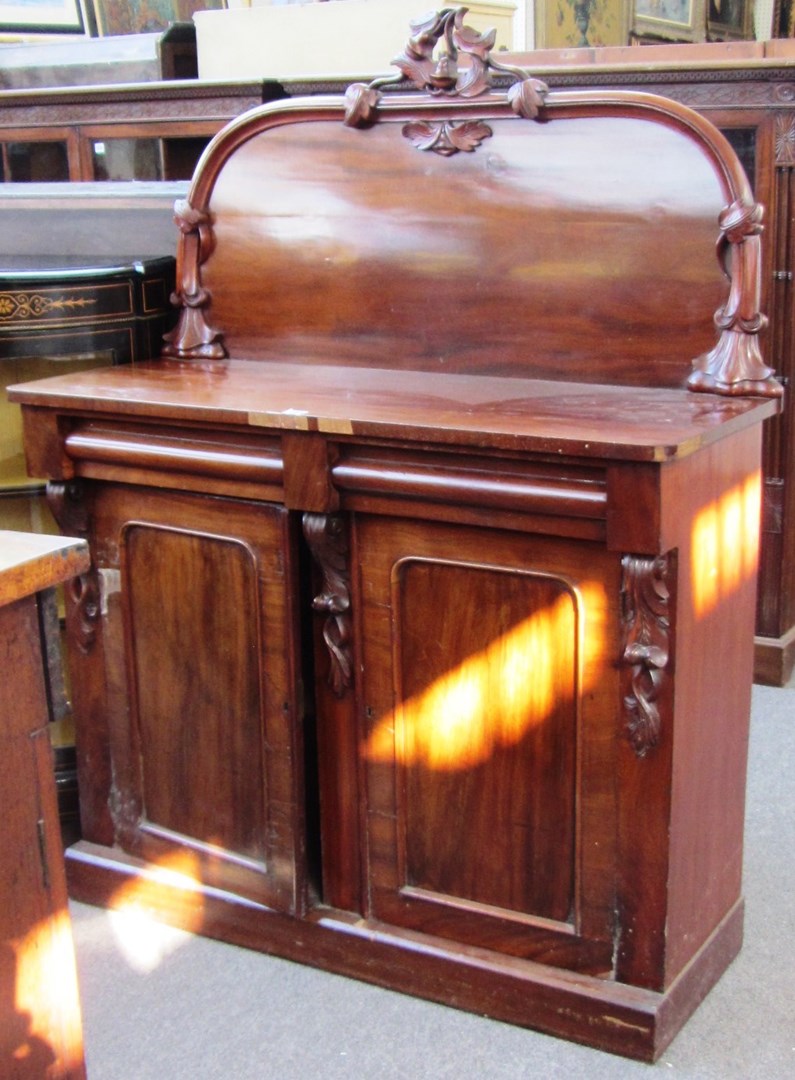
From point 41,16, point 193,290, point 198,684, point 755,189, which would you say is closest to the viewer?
point 198,684

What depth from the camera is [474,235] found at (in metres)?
2.51

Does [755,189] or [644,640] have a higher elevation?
[755,189]

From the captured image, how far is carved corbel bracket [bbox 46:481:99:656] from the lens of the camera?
102 inches

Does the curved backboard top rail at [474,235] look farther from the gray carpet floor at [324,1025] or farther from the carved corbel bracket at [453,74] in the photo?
the gray carpet floor at [324,1025]

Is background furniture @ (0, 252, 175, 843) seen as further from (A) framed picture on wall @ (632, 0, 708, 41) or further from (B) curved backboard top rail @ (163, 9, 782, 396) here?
(A) framed picture on wall @ (632, 0, 708, 41)

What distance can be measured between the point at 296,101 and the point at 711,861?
1.66 m

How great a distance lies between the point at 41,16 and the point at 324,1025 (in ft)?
18.3

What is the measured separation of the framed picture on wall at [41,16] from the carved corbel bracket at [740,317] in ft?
17.0

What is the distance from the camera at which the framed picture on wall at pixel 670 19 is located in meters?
7.60

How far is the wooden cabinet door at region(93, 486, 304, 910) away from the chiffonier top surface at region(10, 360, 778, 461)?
20cm

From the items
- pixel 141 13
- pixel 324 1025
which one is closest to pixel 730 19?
pixel 141 13

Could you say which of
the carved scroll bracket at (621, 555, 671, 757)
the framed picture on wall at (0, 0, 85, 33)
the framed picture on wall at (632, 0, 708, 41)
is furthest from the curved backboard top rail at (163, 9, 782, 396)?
the framed picture on wall at (632, 0, 708, 41)

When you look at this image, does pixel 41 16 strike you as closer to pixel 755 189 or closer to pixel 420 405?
pixel 755 189

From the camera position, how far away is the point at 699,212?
7.49 ft
